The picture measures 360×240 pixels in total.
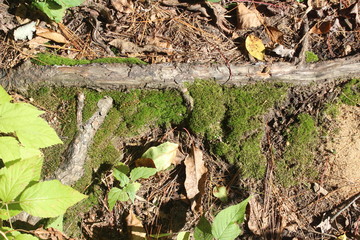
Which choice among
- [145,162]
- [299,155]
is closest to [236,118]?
[299,155]

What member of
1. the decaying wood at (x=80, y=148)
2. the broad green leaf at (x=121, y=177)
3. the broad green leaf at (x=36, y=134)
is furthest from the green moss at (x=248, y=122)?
the broad green leaf at (x=36, y=134)

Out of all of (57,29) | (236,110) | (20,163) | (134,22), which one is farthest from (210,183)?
(57,29)

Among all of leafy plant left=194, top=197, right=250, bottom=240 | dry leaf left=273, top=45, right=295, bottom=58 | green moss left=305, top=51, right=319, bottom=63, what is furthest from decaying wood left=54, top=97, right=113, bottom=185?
green moss left=305, top=51, right=319, bottom=63

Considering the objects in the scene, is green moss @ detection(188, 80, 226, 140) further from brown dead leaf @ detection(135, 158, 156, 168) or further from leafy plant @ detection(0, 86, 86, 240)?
leafy plant @ detection(0, 86, 86, 240)

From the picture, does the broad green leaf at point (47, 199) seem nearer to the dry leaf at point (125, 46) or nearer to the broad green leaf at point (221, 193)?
the broad green leaf at point (221, 193)

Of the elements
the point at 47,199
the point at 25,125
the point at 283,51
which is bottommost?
the point at 47,199

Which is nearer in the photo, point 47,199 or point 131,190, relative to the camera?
point 47,199

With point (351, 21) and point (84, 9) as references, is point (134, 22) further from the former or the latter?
point (351, 21)

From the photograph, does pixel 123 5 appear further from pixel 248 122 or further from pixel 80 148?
pixel 248 122
